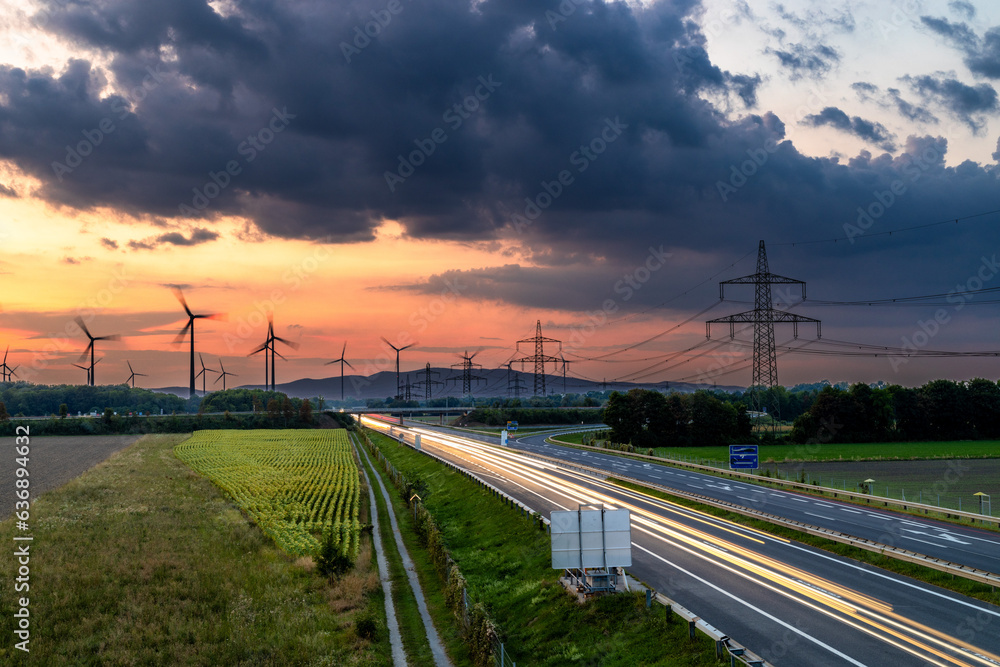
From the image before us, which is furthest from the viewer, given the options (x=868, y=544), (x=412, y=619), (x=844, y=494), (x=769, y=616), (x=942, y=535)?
(x=844, y=494)

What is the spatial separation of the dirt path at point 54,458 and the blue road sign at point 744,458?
66243 millimetres

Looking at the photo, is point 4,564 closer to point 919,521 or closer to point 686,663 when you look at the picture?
point 686,663

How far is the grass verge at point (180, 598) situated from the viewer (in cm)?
2781

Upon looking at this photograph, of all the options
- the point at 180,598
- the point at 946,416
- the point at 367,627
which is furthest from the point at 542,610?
the point at 946,416

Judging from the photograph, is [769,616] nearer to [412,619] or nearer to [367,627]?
[367,627]

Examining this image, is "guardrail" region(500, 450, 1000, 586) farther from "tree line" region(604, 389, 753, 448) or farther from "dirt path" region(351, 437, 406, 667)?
"tree line" region(604, 389, 753, 448)

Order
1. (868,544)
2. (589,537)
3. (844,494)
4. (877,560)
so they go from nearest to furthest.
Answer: (589,537), (877,560), (868,544), (844,494)

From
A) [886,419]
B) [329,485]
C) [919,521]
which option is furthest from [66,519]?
[886,419]

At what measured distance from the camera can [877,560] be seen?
33594 millimetres

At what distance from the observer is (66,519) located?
5341 centimetres

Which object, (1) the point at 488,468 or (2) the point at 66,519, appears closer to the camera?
(2) the point at 66,519

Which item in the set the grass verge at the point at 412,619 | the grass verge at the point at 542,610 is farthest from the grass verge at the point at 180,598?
the grass verge at the point at 542,610

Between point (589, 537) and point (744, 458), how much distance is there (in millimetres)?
46839

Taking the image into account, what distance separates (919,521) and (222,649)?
142 feet
